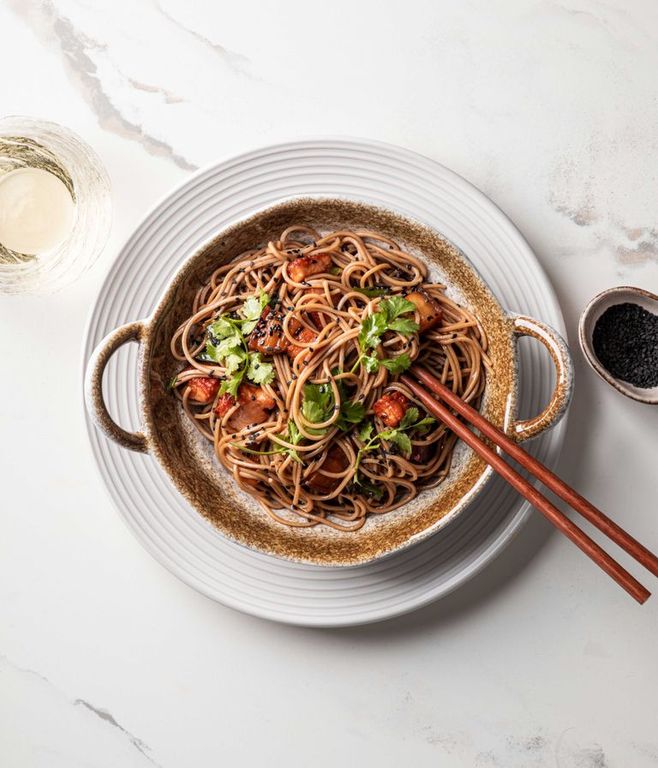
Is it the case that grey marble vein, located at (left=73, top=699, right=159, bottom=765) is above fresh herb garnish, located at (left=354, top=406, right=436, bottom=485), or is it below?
below

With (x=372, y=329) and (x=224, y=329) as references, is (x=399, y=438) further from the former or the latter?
(x=224, y=329)

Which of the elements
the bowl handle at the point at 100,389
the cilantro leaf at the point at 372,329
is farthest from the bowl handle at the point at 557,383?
the bowl handle at the point at 100,389

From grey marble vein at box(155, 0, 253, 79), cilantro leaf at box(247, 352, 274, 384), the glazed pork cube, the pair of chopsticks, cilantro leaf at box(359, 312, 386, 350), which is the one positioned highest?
grey marble vein at box(155, 0, 253, 79)

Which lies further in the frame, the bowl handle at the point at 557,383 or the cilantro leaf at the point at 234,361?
the cilantro leaf at the point at 234,361

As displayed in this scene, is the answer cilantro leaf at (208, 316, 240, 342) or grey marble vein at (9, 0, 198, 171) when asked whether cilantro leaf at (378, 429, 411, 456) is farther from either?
grey marble vein at (9, 0, 198, 171)

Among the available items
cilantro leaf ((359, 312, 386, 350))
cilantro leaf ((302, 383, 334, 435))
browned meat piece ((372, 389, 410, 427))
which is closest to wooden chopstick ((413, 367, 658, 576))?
browned meat piece ((372, 389, 410, 427))

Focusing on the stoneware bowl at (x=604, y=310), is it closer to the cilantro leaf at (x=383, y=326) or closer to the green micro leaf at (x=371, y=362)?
the cilantro leaf at (x=383, y=326)

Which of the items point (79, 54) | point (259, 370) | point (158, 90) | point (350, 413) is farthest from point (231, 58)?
point (350, 413)
